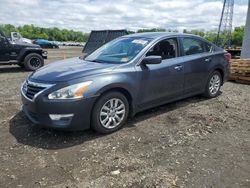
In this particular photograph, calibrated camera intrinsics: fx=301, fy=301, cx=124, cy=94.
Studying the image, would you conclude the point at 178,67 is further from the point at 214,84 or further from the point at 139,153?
the point at 139,153

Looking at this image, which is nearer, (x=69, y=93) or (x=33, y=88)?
(x=69, y=93)

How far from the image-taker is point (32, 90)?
474 centimetres

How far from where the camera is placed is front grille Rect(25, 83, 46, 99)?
4.62m

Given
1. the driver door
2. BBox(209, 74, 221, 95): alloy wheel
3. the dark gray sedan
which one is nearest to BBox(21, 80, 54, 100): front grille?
the dark gray sedan

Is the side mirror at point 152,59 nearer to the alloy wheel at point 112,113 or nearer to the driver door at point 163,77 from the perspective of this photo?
the driver door at point 163,77

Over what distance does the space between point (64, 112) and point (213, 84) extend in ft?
13.3

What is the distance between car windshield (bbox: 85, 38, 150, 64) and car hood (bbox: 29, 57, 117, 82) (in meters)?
0.30

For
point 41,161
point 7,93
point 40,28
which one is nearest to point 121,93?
point 41,161

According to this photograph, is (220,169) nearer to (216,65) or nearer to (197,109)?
(197,109)

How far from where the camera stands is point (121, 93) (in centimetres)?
498

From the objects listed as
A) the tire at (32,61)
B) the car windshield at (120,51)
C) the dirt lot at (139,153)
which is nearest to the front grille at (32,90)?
the dirt lot at (139,153)

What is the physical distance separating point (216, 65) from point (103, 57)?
286 cm

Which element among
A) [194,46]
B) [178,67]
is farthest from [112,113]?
[194,46]

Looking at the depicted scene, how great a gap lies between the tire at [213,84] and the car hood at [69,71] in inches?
112
